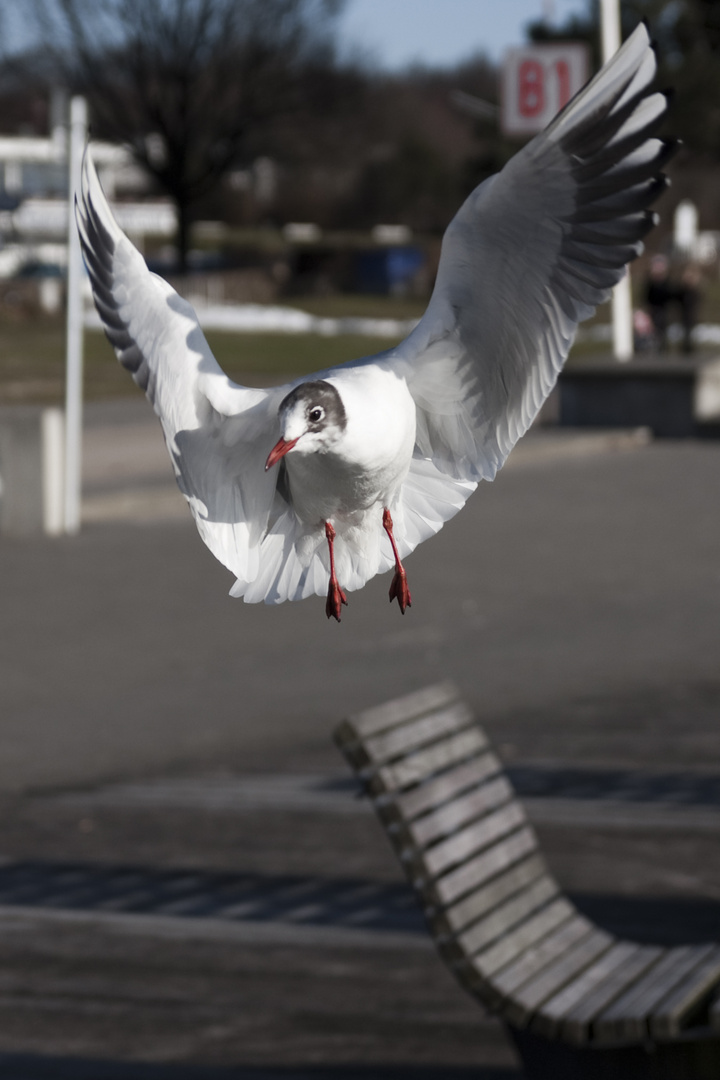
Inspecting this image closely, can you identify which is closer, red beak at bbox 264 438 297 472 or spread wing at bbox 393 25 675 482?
red beak at bbox 264 438 297 472

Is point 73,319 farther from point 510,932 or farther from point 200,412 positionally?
point 510,932

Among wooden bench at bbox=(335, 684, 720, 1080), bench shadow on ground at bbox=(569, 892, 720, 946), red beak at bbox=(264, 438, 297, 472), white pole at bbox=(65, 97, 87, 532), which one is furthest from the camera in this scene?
bench shadow on ground at bbox=(569, 892, 720, 946)

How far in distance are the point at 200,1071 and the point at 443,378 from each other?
14588 millimetres

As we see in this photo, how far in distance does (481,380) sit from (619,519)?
2518cm

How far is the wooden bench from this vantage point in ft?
32.8

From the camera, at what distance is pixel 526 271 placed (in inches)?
73.5

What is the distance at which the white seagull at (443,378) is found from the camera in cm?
157

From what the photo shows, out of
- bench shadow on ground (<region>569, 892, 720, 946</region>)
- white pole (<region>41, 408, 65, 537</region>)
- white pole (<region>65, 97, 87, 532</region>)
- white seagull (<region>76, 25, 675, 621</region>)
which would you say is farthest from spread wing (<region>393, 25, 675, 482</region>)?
white pole (<region>41, 408, 65, 537</region>)

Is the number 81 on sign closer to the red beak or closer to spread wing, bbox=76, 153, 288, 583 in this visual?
spread wing, bbox=76, 153, 288, 583

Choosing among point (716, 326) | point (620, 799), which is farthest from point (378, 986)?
point (716, 326)

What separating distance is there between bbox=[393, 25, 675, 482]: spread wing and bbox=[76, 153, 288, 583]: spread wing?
0.17m

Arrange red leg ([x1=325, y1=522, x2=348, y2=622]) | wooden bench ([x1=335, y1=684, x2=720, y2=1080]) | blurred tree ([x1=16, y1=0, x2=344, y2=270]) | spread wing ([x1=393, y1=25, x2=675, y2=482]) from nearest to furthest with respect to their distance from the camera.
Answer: red leg ([x1=325, y1=522, x2=348, y2=622])
spread wing ([x1=393, y1=25, x2=675, y2=482])
wooden bench ([x1=335, y1=684, x2=720, y2=1080])
blurred tree ([x1=16, y1=0, x2=344, y2=270])

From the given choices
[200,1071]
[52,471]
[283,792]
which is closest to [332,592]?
[200,1071]

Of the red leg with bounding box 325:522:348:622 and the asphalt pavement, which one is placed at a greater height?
the red leg with bounding box 325:522:348:622
